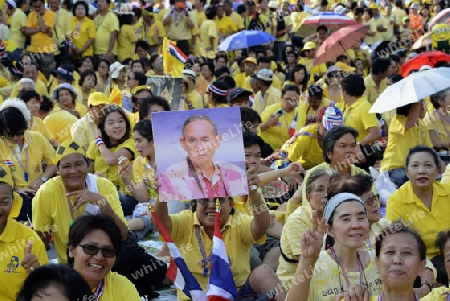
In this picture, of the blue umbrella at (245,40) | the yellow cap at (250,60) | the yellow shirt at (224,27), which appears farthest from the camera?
the yellow shirt at (224,27)

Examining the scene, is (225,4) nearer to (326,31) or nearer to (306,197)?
(326,31)

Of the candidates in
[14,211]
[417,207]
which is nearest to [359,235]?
[417,207]

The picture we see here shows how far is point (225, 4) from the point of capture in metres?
17.4

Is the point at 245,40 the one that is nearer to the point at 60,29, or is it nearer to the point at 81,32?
the point at 81,32

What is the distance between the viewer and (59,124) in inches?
380

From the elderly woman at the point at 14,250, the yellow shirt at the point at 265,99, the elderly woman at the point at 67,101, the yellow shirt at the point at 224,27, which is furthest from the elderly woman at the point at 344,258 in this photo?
the yellow shirt at the point at 224,27

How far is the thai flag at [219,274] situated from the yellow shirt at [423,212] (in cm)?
140

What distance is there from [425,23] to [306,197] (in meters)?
14.4

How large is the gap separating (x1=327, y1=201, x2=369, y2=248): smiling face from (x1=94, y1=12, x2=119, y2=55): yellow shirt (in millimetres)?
11518

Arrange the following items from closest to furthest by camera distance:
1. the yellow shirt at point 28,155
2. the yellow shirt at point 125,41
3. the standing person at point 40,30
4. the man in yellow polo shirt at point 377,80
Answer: the yellow shirt at point 28,155 < the man in yellow polo shirt at point 377,80 < the standing person at point 40,30 < the yellow shirt at point 125,41

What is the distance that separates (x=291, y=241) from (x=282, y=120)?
4.94 meters

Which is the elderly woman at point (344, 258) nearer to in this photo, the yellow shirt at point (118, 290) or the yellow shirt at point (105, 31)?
the yellow shirt at point (118, 290)

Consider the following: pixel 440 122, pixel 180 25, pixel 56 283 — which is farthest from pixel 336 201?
pixel 180 25

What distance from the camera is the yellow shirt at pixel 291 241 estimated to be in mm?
4859
